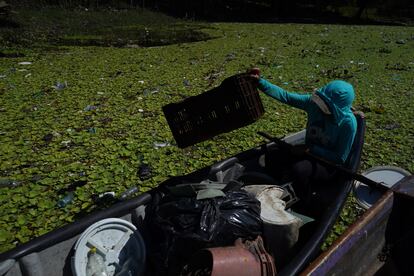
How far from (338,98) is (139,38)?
42.5ft

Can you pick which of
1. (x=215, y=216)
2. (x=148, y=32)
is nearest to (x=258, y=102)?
(x=215, y=216)

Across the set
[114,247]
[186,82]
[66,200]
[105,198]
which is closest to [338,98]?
[114,247]

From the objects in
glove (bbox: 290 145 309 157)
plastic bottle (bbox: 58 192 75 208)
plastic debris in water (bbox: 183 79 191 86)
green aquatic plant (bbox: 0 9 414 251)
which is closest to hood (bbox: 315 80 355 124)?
glove (bbox: 290 145 309 157)

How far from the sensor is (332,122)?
334 cm

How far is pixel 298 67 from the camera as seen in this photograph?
9.77 metres

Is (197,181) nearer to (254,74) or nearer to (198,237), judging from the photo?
(198,237)

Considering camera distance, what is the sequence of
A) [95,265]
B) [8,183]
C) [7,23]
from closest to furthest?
[95,265] < [8,183] < [7,23]

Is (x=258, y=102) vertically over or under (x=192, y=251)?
over

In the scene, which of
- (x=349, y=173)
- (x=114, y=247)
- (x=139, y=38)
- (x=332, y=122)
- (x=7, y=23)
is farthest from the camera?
(x=7, y=23)

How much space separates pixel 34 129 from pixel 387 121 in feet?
19.0

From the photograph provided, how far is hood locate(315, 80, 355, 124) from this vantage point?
323 cm

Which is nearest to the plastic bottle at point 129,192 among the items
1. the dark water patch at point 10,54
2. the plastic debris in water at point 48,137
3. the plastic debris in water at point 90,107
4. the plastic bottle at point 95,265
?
the plastic bottle at point 95,265

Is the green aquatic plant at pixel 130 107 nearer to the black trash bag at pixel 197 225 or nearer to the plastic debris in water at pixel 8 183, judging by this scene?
the plastic debris in water at pixel 8 183

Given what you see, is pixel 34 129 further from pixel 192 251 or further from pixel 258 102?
pixel 192 251
